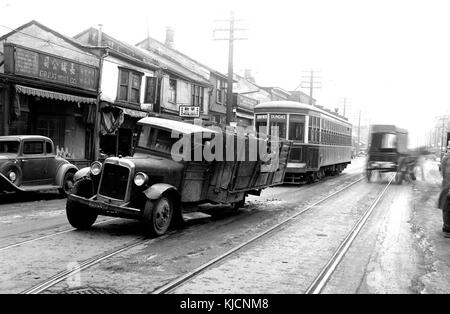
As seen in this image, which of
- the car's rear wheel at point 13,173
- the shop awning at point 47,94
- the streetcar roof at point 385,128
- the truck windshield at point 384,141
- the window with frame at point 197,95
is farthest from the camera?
the window with frame at point 197,95

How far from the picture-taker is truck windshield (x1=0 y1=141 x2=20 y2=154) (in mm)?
12703

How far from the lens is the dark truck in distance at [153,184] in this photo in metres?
7.71

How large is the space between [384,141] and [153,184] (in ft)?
61.2

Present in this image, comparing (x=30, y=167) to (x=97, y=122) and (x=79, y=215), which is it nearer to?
(x=79, y=215)

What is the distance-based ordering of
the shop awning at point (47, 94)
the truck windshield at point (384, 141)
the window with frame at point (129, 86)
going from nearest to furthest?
1. the shop awning at point (47, 94)
2. the window with frame at point (129, 86)
3. the truck windshield at point (384, 141)

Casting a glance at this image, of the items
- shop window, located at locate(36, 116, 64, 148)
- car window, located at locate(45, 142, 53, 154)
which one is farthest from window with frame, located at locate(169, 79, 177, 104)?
car window, located at locate(45, 142, 53, 154)

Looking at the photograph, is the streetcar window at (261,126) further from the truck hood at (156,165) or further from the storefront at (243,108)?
the storefront at (243,108)

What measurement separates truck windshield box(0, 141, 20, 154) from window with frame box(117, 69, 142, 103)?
10204 millimetres

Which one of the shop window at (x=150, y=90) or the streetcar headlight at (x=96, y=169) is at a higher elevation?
the shop window at (x=150, y=90)

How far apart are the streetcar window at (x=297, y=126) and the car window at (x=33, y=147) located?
1051 cm

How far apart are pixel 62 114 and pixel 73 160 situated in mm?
2183

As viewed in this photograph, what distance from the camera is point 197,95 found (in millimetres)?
30797

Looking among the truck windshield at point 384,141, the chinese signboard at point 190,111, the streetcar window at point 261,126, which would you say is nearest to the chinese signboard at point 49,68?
→ the chinese signboard at point 190,111

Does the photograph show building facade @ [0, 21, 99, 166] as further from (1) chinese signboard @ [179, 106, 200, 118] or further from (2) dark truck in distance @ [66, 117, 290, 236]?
(2) dark truck in distance @ [66, 117, 290, 236]
